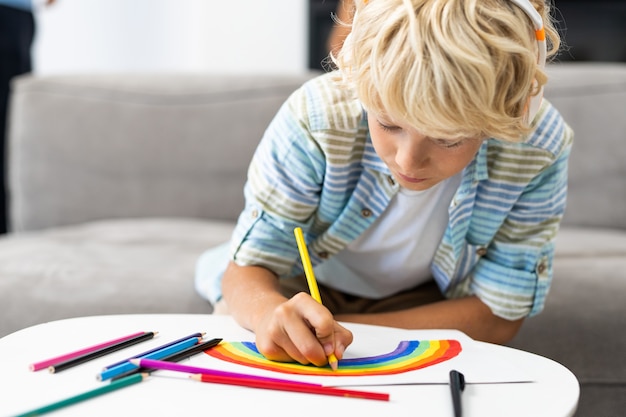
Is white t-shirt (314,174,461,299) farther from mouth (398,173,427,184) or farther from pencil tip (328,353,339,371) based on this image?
pencil tip (328,353,339,371)

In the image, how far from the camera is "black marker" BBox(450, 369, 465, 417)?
59 centimetres

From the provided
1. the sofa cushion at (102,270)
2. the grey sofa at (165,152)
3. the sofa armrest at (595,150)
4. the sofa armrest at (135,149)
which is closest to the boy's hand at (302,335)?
the sofa cushion at (102,270)

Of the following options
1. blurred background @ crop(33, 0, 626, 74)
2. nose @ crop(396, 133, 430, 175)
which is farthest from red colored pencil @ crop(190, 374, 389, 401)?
blurred background @ crop(33, 0, 626, 74)

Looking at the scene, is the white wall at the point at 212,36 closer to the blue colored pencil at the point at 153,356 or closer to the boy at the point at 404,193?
the boy at the point at 404,193

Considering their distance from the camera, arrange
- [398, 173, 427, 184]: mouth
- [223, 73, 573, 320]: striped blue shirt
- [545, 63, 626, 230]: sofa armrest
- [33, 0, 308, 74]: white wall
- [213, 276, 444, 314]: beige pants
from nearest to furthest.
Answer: [398, 173, 427, 184]: mouth < [223, 73, 573, 320]: striped blue shirt < [213, 276, 444, 314]: beige pants < [545, 63, 626, 230]: sofa armrest < [33, 0, 308, 74]: white wall

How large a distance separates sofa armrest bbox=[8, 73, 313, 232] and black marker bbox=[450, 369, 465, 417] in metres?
1.08

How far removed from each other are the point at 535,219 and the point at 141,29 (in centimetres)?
246

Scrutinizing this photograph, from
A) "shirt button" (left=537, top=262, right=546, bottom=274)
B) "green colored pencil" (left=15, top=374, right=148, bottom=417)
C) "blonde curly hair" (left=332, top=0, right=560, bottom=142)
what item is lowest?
"shirt button" (left=537, top=262, right=546, bottom=274)

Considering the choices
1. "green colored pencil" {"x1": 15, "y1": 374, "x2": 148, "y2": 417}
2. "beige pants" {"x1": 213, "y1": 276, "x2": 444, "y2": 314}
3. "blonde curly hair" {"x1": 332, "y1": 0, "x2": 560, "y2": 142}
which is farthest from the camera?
"beige pants" {"x1": 213, "y1": 276, "x2": 444, "y2": 314}

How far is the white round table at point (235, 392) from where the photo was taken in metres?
0.59

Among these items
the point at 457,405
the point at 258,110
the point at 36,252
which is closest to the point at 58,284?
the point at 36,252

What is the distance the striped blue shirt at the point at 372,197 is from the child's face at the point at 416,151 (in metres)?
0.15

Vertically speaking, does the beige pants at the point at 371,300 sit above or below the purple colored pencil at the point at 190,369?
below

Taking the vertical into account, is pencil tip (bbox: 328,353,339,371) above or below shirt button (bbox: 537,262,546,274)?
above
